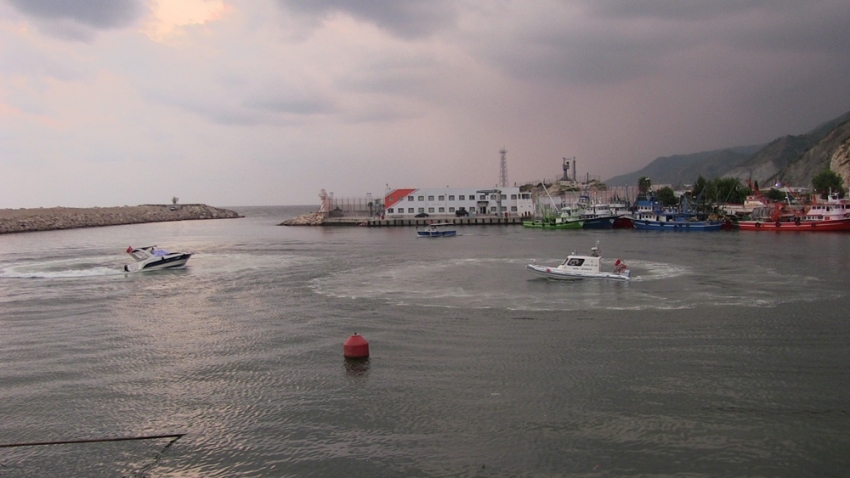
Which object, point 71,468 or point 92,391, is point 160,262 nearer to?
point 92,391

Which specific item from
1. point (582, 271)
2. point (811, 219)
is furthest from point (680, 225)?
point (582, 271)

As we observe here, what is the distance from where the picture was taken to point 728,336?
1947cm

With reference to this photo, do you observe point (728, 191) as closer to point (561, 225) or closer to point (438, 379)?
point (561, 225)

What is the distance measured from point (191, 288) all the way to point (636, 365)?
25539mm

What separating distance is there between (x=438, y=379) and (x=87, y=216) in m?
124

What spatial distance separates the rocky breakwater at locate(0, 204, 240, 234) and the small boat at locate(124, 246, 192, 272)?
70.9 meters

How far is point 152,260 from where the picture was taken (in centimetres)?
4056

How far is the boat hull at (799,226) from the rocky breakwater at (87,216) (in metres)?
112

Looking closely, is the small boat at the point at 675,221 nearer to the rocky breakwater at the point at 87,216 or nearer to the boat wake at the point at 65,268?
the boat wake at the point at 65,268

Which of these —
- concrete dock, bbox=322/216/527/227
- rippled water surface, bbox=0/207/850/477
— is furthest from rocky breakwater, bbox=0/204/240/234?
rippled water surface, bbox=0/207/850/477

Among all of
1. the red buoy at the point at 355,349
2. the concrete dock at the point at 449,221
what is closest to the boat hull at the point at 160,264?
the red buoy at the point at 355,349

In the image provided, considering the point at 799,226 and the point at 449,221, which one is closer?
the point at 799,226

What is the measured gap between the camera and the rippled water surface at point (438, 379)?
11.5 m

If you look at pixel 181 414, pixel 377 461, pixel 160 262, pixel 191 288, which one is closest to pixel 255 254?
pixel 160 262
